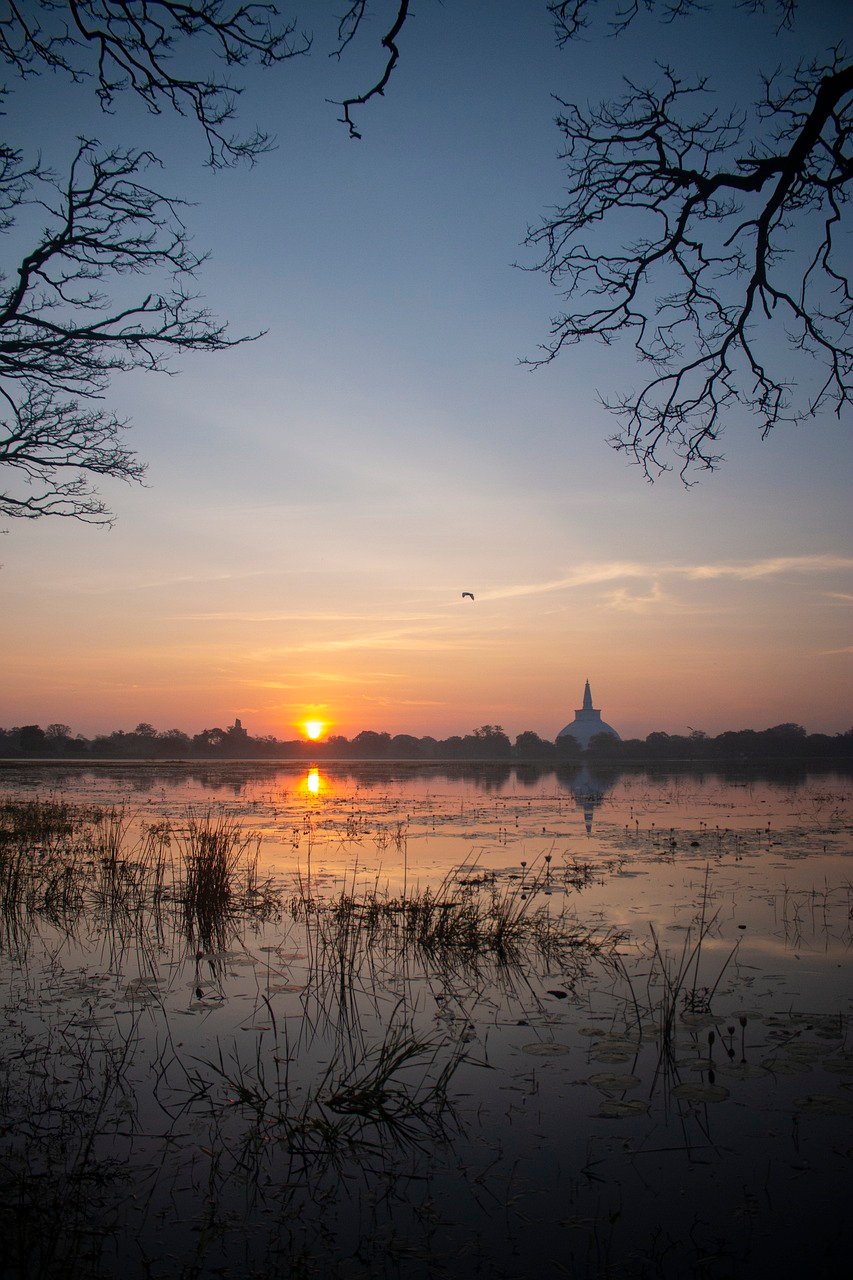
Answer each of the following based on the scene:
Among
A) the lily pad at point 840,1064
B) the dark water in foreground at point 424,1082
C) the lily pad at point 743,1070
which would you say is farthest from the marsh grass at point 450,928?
the lily pad at point 840,1064

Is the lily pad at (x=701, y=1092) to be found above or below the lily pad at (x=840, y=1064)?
above

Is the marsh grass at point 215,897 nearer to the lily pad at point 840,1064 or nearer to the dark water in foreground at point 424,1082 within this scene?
the dark water in foreground at point 424,1082

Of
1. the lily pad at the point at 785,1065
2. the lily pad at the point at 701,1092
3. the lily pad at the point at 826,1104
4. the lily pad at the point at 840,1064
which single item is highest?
the lily pad at the point at 826,1104

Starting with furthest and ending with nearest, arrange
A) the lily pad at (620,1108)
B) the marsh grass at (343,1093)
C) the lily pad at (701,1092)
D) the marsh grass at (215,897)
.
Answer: the marsh grass at (215,897) → the lily pad at (701,1092) → the lily pad at (620,1108) → the marsh grass at (343,1093)

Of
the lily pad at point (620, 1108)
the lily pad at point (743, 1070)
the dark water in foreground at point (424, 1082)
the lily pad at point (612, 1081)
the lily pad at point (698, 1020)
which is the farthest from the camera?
the lily pad at point (698, 1020)

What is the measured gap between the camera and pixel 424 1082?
4.30 m

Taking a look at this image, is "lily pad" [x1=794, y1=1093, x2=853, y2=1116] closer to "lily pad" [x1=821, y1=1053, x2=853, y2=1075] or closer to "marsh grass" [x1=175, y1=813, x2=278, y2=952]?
"lily pad" [x1=821, y1=1053, x2=853, y2=1075]

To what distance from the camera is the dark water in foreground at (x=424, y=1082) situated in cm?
298

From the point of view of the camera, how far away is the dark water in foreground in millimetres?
2977

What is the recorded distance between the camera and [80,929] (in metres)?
8.07

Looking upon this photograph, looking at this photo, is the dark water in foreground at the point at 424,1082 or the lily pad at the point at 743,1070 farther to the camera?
the lily pad at the point at 743,1070

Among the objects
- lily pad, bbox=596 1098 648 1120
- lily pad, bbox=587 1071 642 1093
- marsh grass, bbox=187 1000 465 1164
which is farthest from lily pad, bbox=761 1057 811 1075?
marsh grass, bbox=187 1000 465 1164

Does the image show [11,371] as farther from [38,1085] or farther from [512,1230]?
[512,1230]

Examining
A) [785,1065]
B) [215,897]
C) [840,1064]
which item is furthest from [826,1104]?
[215,897]
